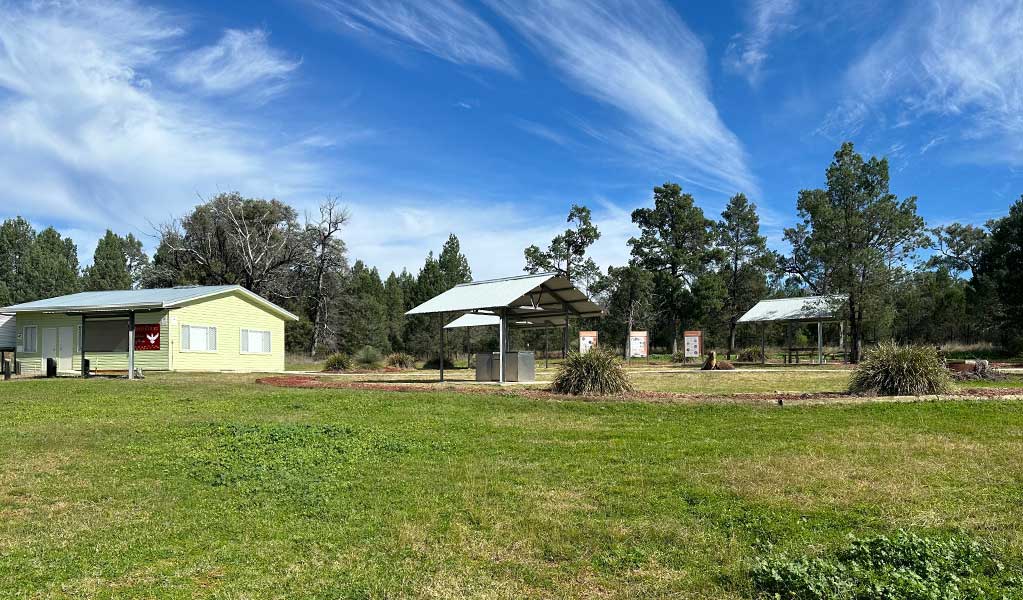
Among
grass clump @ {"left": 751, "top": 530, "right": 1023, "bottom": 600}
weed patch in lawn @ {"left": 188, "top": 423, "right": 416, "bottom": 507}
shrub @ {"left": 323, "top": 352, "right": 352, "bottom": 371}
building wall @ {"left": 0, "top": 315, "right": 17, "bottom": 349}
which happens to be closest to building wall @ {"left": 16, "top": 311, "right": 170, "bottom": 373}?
building wall @ {"left": 0, "top": 315, "right": 17, "bottom": 349}

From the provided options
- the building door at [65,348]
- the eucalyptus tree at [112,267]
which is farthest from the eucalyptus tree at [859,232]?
the eucalyptus tree at [112,267]

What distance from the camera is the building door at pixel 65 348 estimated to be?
28.6 m

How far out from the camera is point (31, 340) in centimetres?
2941

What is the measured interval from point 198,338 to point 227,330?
1.71 metres

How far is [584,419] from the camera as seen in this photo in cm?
1117

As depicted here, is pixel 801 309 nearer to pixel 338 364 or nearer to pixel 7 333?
pixel 338 364

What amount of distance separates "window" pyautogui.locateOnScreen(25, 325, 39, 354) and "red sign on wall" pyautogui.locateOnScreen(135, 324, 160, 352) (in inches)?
218

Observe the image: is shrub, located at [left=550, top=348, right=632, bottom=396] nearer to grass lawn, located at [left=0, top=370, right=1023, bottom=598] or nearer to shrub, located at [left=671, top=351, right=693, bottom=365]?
grass lawn, located at [left=0, top=370, right=1023, bottom=598]

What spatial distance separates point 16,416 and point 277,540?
30.6 feet

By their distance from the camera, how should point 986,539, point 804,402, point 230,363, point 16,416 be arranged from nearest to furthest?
1. point 986,539
2. point 16,416
3. point 804,402
4. point 230,363

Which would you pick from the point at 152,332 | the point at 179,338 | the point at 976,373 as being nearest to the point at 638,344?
the point at 976,373

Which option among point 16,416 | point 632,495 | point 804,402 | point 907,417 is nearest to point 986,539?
point 632,495

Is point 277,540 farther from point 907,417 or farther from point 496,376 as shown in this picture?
point 496,376

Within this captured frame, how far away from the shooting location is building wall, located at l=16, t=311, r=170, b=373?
88.5 feet
